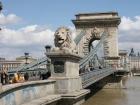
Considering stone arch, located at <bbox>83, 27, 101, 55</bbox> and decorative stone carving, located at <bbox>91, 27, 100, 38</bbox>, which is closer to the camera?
decorative stone carving, located at <bbox>91, 27, 100, 38</bbox>

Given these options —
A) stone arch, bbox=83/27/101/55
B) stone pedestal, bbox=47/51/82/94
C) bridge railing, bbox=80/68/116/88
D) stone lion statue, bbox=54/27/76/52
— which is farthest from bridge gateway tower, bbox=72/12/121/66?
stone pedestal, bbox=47/51/82/94

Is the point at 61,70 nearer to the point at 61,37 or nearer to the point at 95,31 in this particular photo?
the point at 61,37

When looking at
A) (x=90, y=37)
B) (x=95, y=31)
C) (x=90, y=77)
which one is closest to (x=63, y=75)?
(x=90, y=77)

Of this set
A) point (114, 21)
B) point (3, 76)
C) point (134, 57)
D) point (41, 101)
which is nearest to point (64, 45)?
point (3, 76)

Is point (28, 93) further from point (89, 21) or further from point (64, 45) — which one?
point (89, 21)

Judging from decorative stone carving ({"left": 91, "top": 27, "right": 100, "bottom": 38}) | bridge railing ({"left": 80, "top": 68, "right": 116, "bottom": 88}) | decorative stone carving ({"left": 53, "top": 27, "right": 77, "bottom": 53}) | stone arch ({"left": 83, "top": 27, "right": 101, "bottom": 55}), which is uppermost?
decorative stone carving ({"left": 91, "top": 27, "right": 100, "bottom": 38})

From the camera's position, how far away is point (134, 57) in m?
196

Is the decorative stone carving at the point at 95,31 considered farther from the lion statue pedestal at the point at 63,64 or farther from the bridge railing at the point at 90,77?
the lion statue pedestal at the point at 63,64

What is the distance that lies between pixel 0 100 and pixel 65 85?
5596 millimetres

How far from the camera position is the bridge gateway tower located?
4688 centimetres

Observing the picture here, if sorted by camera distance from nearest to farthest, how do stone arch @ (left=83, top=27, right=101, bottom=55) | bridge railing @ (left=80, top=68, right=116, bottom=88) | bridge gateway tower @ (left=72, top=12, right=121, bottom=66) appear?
bridge railing @ (left=80, top=68, right=116, bottom=88)
bridge gateway tower @ (left=72, top=12, right=121, bottom=66)
stone arch @ (left=83, top=27, right=101, bottom=55)

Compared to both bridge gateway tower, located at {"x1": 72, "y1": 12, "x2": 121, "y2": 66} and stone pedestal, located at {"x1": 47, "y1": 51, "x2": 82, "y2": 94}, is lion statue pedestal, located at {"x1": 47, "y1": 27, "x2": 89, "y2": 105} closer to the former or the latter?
stone pedestal, located at {"x1": 47, "y1": 51, "x2": 82, "y2": 94}

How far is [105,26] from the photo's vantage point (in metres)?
47.0

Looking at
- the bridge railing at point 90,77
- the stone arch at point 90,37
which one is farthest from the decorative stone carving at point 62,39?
the stone arch at point 90,37
